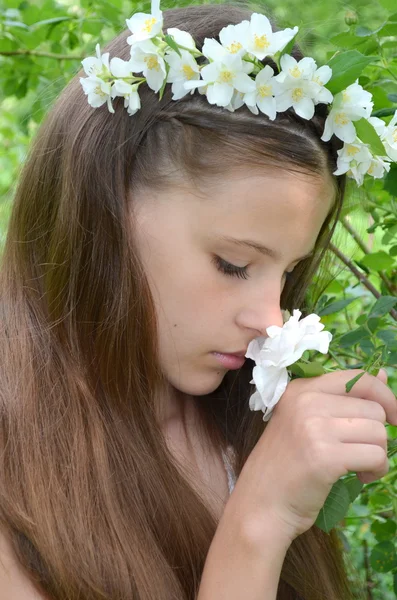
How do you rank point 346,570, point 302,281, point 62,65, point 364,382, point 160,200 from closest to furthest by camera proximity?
point 364,382
point 160,200
point 302,281
point 346,570
point 62,65

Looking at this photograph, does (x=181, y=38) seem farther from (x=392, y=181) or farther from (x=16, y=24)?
(x=16, y=24)

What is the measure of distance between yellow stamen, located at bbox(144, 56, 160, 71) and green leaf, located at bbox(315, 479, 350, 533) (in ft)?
2.22

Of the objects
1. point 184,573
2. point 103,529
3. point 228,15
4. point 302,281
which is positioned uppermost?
point 228,15

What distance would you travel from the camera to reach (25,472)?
1522 millimetres

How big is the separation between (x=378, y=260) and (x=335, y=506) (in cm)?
55

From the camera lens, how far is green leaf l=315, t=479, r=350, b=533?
134 centimetres

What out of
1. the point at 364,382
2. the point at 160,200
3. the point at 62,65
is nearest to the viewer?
the point at 364,382

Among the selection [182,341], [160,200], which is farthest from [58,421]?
[160,200]

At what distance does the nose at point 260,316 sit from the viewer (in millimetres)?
1449

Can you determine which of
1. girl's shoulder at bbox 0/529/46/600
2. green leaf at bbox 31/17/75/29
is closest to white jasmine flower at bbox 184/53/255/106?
girl's shoulder at bbox 0/529/46/600

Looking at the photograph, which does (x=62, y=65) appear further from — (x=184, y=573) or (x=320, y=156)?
(x=184, y=573)

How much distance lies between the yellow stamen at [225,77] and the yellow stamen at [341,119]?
0.59 feet

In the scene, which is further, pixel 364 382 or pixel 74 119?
pixel 74 119

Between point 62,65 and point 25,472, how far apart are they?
1255 millimetres
